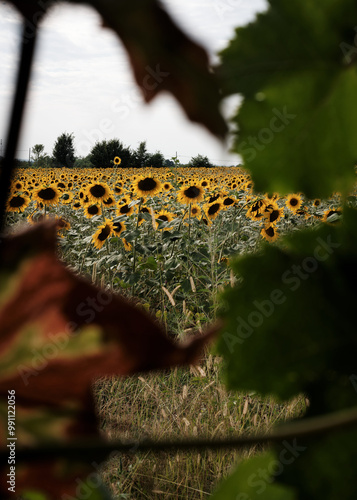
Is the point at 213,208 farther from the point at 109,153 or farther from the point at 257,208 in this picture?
the point at 109,153

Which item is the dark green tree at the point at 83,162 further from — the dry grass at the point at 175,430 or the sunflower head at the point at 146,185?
the dry grass at the point at 175,430

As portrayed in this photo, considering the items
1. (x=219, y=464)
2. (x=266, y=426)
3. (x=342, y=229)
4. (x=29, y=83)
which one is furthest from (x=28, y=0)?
(x=266, y=426)

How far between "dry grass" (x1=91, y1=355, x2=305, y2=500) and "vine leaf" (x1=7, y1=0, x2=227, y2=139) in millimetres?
839

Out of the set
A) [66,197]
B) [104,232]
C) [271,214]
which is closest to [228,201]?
[271,214]

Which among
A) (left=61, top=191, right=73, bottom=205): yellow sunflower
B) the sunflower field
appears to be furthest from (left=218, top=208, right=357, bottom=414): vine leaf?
(left=61, top=191, right=73, bottom=205): yellow sunflower

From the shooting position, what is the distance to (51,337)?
0.32ft

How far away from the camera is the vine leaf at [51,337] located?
9 cm

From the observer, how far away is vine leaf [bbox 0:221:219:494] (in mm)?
94

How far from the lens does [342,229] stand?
164 millimetres

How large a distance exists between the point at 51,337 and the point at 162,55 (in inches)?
2.6

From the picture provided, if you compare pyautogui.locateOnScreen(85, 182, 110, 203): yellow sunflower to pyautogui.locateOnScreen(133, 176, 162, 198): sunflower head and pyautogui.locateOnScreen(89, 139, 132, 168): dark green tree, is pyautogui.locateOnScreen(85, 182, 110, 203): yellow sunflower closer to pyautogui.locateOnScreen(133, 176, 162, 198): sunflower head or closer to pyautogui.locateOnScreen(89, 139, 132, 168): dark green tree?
pyautogui.locateOnScreen(133, 176, 162, 198): sunflower head

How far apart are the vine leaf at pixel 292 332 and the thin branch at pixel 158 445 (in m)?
0.07

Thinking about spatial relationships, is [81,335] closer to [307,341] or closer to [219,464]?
[307,341]

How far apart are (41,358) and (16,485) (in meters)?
0.02
